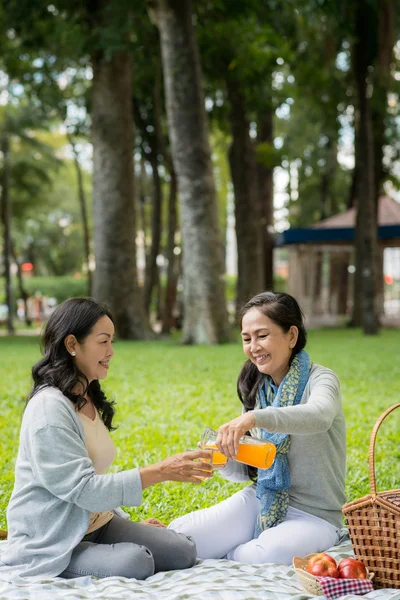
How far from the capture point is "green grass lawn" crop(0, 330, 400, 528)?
516 centimetres

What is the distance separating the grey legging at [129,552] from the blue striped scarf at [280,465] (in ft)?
1.19

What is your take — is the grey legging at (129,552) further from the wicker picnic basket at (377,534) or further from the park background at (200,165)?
the park background at (200,165)

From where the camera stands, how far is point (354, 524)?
10.5 ft

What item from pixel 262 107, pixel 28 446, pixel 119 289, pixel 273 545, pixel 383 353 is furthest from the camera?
pixel 262 107

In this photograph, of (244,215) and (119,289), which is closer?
(119,289)

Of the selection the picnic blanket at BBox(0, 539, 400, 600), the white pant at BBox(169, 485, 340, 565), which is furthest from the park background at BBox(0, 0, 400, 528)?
the picnic blanket at BBox(0, 539, 400, 600)

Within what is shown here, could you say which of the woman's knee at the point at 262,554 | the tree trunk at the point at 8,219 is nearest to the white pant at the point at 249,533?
the woman's knee at the point at 262,554

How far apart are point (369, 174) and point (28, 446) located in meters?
16.1

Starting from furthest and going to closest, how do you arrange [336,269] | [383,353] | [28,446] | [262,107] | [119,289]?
1. [336,269]
2. [262,107]
3. [119,289]
4. [383,353]
5. [28,446]

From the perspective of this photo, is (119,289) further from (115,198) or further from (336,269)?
(336,269)

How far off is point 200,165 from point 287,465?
10758mm

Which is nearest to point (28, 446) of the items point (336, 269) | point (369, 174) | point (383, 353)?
point (383, 353)

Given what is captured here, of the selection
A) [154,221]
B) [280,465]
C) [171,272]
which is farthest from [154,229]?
[280,465]

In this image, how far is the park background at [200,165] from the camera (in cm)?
848
